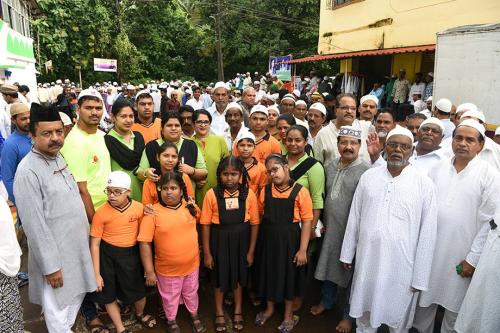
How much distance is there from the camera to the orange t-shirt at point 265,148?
14.3ft

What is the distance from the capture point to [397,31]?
1266 cm

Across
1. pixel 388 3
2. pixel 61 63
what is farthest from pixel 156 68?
pixel 388 3

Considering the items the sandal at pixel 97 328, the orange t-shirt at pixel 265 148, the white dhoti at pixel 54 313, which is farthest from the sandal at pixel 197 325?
the orange t-shirt at pixel 265 148

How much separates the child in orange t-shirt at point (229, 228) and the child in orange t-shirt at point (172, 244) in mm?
164

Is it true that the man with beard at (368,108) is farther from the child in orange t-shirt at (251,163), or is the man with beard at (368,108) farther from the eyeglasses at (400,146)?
the eyeglasses at (400,146)

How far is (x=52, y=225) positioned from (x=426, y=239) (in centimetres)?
297

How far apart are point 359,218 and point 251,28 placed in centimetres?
2747

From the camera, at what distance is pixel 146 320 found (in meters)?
3.74

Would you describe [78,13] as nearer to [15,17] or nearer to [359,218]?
[15,17]

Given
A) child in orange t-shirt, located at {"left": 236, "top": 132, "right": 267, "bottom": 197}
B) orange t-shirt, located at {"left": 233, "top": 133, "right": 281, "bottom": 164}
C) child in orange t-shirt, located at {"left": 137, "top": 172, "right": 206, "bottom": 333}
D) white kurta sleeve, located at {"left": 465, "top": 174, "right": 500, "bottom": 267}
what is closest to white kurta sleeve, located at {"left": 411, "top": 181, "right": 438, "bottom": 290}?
white kurta sleeve, located at {"left": 465, "top": 174, "right": 500, "bottom": 267}

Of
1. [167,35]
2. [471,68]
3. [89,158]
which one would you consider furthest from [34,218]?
[167,35]

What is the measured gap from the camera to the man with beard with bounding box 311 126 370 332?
350 cm

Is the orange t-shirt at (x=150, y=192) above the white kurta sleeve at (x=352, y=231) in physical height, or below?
above

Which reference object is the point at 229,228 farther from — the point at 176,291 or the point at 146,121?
the point at 146,121
